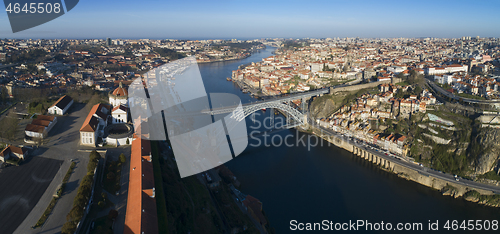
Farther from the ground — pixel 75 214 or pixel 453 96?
pixel 453 96

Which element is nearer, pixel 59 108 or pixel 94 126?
pixel 94 126

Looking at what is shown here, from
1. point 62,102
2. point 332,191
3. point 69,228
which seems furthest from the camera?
point 62,102

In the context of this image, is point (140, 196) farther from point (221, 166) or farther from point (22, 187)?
point (221, 166)

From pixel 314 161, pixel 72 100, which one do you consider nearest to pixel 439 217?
pixel 314 161

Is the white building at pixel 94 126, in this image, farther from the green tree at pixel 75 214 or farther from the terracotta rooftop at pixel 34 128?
the green tree at pixel 75 214

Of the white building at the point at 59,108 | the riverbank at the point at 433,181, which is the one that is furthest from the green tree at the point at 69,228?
the riverbank at the point at 433,181

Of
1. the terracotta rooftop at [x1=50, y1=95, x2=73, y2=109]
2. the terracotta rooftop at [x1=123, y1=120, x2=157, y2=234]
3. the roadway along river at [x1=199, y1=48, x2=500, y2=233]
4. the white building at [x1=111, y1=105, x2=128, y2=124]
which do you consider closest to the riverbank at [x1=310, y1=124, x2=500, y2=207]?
Result: the roadway along river at [x1=199, y1=48, x2=500, y2=233]

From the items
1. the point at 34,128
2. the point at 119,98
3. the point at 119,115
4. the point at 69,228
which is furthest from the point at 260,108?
the point at 69,228
